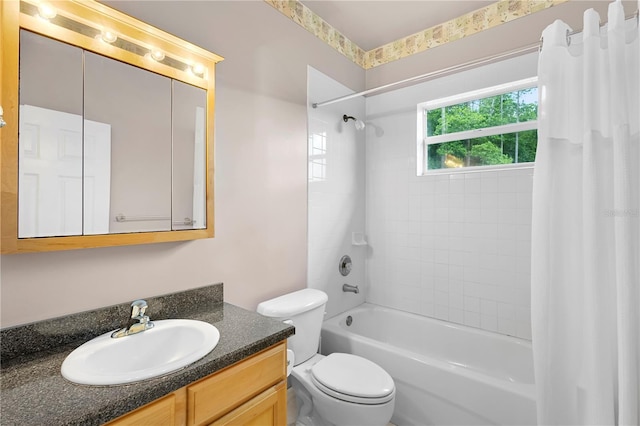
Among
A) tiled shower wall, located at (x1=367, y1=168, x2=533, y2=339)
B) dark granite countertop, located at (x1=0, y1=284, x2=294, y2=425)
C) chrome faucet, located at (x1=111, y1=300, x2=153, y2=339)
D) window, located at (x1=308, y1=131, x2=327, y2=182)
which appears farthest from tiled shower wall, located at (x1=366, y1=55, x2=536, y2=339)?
chrome faucet, located at (x1=111, y1=300, x2=153, y2=339)

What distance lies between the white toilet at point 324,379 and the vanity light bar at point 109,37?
50.3 inches

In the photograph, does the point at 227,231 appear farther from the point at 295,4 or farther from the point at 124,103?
the point at 295,4

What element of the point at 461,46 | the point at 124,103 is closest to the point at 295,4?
the point at 461,46

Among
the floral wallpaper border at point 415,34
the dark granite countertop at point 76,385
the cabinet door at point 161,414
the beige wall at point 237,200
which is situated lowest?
the cabinet door at point 161,414

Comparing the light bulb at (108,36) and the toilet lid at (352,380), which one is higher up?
the light bulb at (108,36)

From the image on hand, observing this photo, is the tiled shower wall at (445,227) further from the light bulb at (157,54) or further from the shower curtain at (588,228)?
the light bulb at (157,54)

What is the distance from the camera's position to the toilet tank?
5.60 feet

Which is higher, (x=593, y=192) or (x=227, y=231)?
(x=593, y=192)

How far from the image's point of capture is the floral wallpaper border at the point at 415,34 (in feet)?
6.78

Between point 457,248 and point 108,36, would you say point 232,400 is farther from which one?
point 457,248

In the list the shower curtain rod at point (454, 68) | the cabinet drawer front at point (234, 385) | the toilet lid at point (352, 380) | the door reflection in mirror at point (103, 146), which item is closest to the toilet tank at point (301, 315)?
the toilet lid at point (352, 380)

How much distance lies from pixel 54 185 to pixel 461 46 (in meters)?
2.63

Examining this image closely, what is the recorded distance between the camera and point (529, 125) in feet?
7.09

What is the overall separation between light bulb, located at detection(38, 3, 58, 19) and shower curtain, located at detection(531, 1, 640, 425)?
192 centimetres
